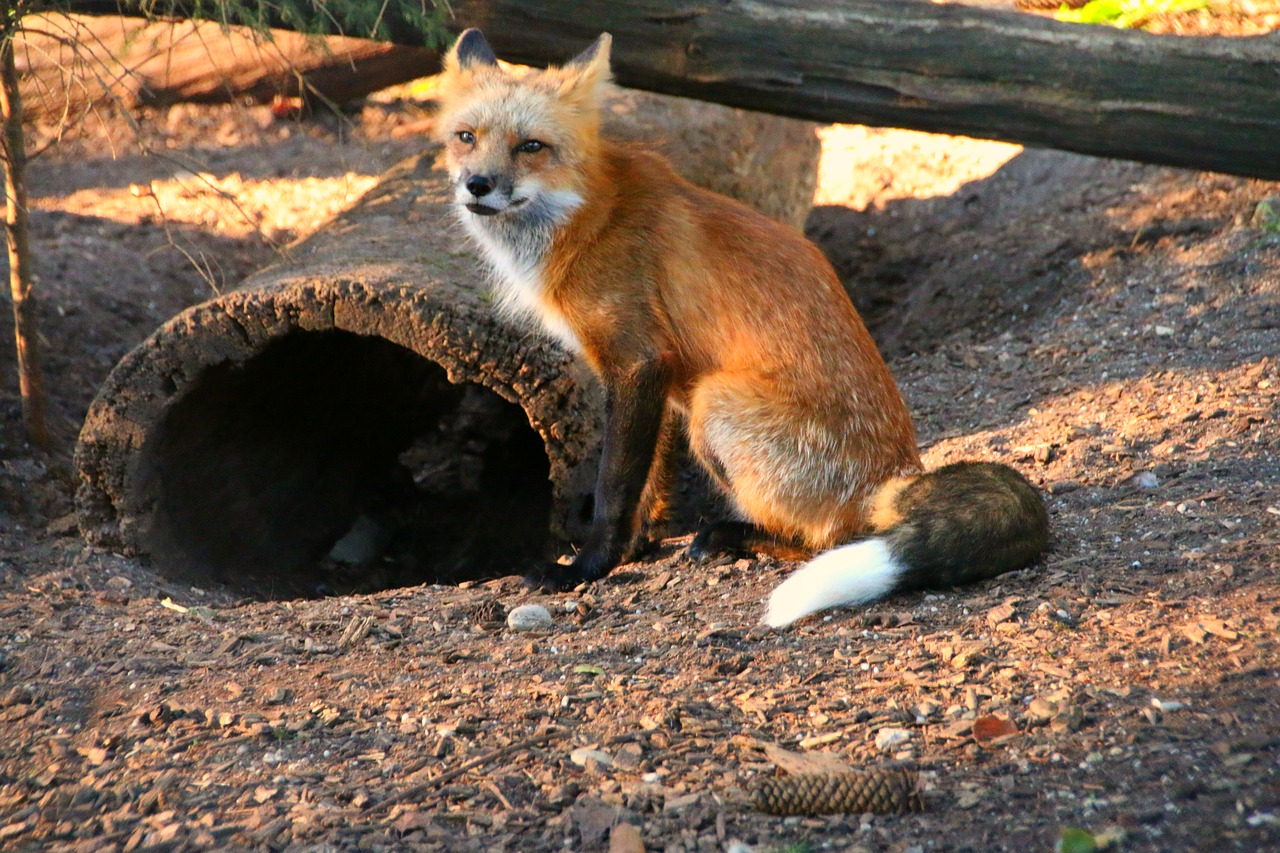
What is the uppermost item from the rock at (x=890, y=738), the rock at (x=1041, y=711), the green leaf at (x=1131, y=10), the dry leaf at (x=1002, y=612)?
the green leaf at (x=1131, y=10)

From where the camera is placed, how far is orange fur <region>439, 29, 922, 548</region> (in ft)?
14.3

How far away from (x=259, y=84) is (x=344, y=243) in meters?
4.05

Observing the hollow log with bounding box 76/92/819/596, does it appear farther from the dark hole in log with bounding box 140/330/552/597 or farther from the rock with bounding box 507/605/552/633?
the rock with bounding box 507/605/552/633

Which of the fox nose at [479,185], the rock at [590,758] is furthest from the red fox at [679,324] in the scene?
the rock at [590,758]

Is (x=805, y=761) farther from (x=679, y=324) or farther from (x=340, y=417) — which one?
(x=340, y=417)

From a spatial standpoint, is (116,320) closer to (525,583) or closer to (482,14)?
(482,14)

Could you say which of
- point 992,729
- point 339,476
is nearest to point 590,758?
point 992,729

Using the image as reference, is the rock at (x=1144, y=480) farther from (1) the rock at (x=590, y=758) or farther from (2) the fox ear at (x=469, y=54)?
(2) the fox ear at (x=469, y=54)

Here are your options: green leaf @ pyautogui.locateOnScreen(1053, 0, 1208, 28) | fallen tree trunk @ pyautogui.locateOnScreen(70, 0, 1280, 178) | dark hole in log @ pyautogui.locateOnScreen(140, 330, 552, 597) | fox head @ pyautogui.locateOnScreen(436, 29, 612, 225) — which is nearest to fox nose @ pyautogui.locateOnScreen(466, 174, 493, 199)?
fox head @ pyautogui.locateOnScreen(436, 29, 612, 225)

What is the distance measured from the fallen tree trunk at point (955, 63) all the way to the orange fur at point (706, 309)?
122 cm

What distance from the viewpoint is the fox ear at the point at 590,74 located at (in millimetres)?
4730

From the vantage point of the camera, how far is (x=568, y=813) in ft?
8.68

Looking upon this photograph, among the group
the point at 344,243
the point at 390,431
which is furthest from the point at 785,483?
the point at 390,431

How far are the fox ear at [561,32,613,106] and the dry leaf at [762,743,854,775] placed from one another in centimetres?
300
